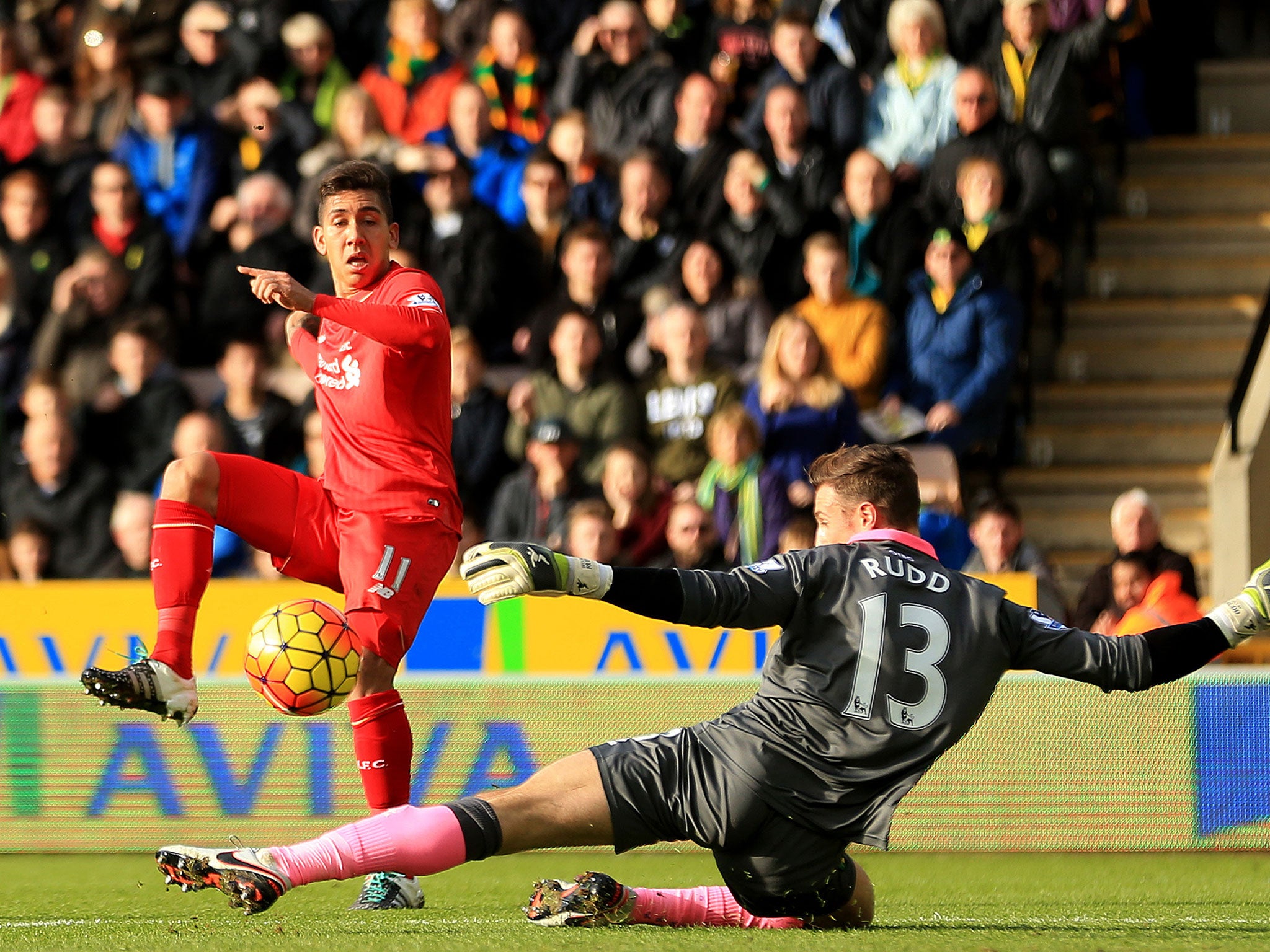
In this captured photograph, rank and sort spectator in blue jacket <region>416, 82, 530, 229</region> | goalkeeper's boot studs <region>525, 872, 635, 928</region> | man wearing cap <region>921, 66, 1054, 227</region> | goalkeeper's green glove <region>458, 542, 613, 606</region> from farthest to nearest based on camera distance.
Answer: spectator in blue jacket <region>416, 82, 530, 229</region> → man wearing cap <region>921, 66, 1054, 227</region> → goalkeeper's boot studs <region>525, 872, 635, 928</region> → goalkeeper's green glove <region>458, 542, 613, 606</region>

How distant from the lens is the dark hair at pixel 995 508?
28.4ft

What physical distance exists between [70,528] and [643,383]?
10.3 ft

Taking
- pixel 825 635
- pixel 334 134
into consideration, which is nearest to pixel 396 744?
pixel 825 635

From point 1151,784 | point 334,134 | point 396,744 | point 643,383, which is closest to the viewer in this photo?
point 396,744

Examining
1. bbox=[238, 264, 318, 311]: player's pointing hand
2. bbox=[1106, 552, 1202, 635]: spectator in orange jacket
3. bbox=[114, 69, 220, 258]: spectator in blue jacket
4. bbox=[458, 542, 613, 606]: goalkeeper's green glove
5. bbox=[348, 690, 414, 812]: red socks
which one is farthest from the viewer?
bbox=[114, 69, 220, 258]: spectator in blue jacket

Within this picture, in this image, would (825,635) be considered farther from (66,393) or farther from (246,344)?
(66,393)

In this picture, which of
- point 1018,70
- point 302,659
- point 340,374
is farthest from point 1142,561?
point 302,659

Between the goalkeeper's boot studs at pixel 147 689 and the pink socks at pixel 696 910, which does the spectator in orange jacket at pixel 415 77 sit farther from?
the pink socks at pixel 696 910

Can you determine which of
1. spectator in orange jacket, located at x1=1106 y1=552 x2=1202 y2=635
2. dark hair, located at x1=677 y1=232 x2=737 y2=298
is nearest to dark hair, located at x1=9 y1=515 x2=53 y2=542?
dark hair, located at x1=677 y1=232 x2=737 y2=298

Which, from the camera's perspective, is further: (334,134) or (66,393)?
(334,134)

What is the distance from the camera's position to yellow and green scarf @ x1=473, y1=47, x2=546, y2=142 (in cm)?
1152

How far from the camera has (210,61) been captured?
1202cm

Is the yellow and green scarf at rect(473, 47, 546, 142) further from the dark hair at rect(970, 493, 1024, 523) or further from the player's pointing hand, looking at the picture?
the player's pointing hand

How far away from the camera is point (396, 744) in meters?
5.59
